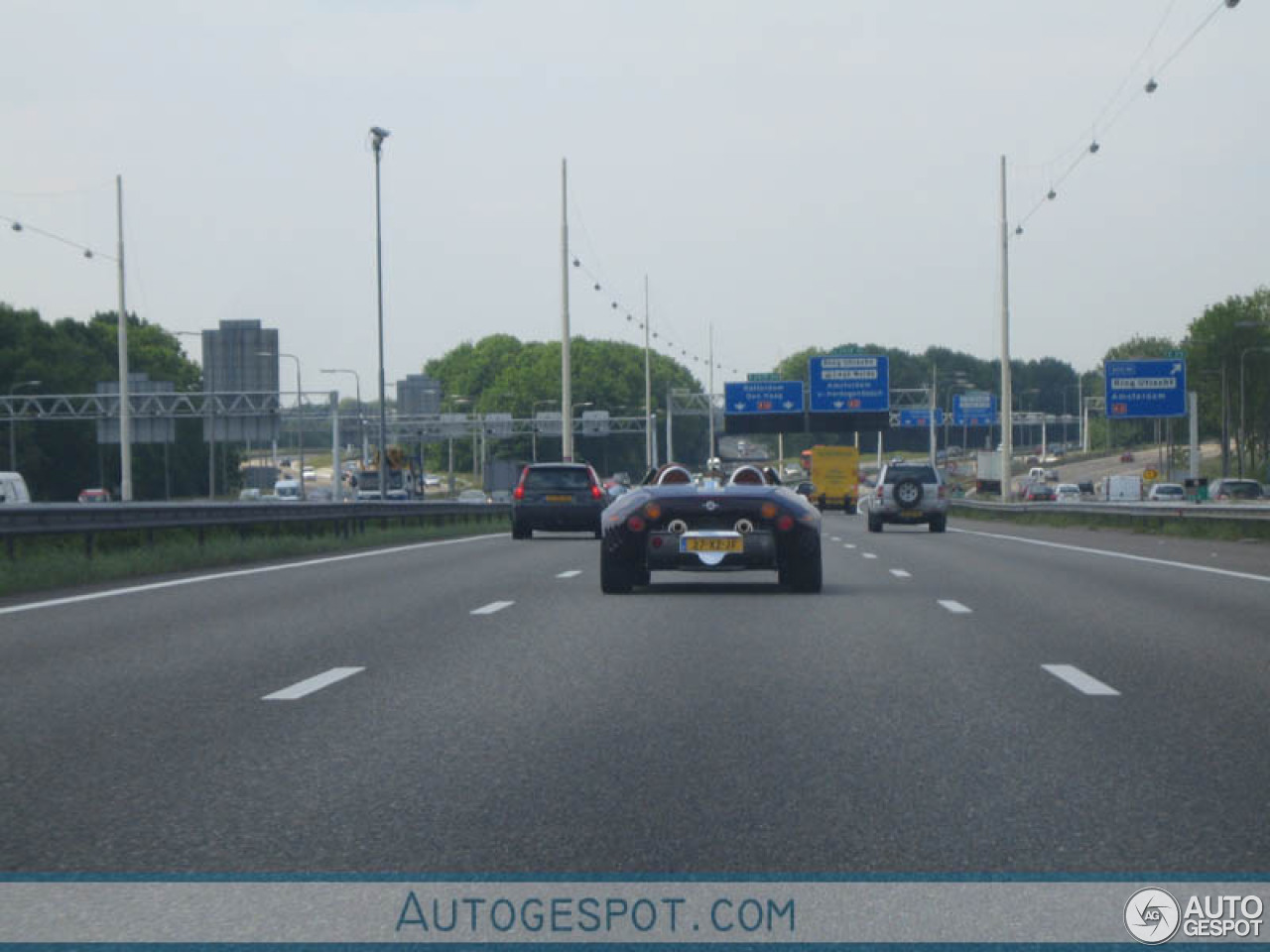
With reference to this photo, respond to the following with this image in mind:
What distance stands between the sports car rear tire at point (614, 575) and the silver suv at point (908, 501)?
26433 millimetres

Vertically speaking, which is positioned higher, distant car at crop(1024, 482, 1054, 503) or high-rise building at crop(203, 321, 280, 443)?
high-rise building at crop(203, 321, 280, 443)

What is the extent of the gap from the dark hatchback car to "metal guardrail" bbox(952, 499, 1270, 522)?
11441 millimetres

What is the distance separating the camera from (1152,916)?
4875mm

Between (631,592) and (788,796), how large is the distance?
11.1 metres

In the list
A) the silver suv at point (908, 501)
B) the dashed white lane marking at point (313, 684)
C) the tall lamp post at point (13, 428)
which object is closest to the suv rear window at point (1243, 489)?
the silver suv at point (908, 501)

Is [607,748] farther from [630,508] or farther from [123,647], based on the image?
[630,508]

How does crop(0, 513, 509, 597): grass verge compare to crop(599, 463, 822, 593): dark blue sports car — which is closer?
crop(599, 463, 822, 593): dark blue sports car

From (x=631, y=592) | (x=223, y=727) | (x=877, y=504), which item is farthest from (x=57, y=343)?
(x=223, y=727)

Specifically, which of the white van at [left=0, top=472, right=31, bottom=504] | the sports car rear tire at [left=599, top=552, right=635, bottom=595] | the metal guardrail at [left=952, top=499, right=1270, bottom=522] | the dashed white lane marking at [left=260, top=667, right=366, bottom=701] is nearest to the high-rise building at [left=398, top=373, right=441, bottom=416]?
the metal guardrail at [left=952, top=499, right=1270, bottom=522]

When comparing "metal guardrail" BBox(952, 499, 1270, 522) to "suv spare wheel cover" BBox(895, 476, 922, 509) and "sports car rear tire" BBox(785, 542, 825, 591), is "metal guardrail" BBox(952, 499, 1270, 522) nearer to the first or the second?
"suv spare wheel cover" BBox(895, 476, 922, 509)

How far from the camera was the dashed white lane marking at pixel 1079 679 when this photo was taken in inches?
375

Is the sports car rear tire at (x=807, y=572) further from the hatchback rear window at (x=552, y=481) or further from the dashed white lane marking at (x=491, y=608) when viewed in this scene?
the hatchback rear window at (x=552, y=481)

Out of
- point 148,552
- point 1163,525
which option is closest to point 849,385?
point 1163,525

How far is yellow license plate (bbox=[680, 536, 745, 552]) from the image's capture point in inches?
643
